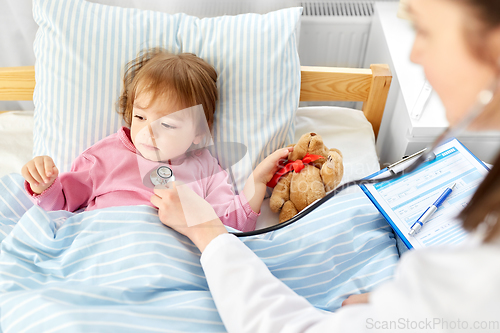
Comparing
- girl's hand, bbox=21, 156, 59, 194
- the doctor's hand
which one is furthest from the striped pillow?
the doctor's hand

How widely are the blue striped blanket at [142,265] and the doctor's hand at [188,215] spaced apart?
0.08 feet

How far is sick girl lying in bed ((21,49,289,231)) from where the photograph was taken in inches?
35.3

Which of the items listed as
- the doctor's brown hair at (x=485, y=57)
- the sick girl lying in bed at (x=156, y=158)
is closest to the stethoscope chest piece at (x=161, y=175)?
the sick girl lying in bed at (x=156, y=158)

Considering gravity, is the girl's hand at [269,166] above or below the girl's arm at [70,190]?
above

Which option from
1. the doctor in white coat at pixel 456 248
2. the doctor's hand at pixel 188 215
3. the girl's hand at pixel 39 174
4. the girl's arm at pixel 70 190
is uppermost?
the doctor in white coat at pixel 456 248

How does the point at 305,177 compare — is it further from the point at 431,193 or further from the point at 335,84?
the point at 335,84

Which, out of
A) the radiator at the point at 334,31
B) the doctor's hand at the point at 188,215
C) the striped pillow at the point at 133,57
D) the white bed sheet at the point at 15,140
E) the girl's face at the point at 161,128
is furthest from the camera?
the radiator at the point at 334,31

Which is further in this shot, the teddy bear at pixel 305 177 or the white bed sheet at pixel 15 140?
the white bed sheet at pixel 15 140

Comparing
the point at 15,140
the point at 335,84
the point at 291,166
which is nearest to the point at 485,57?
the point at 291,166

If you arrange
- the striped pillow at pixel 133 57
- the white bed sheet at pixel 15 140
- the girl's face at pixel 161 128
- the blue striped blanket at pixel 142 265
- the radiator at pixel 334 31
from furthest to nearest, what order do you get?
the radiator at pixel 334 31 → the white bed sheet at pixel 15 140 → the striped pillow at pixel 133 57 → the girl's face at pixel 161 128 → the blue striped blanket at pixel 142 265

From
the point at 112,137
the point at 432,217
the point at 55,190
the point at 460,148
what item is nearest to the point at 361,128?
the point at 460,148

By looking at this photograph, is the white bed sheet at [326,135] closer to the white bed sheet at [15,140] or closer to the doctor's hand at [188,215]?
the white bed sheet at [15,140]

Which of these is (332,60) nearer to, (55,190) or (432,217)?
(432,217)

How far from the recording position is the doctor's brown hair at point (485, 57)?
350mm
